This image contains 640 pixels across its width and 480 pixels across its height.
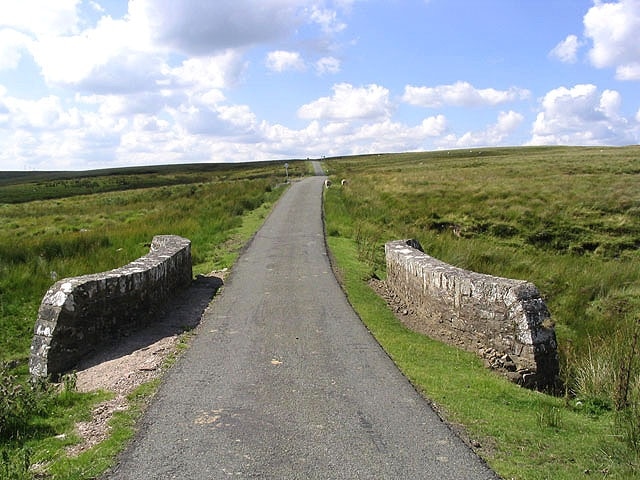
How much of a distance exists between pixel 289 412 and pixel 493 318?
149 inches

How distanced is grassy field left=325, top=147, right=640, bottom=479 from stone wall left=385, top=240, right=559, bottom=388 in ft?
1.21

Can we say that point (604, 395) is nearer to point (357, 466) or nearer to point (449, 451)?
point (449, 451)

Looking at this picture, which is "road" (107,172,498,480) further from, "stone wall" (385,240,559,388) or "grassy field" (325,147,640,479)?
"stone wall" (385,240,559,388)

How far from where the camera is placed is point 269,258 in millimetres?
15289

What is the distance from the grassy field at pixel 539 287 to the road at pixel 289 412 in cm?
46

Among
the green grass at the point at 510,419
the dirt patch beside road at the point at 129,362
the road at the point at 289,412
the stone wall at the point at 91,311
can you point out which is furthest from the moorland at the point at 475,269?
the stone wall at the point at 91,311

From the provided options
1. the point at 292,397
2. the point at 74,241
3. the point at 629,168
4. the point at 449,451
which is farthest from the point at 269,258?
the point at 629,168

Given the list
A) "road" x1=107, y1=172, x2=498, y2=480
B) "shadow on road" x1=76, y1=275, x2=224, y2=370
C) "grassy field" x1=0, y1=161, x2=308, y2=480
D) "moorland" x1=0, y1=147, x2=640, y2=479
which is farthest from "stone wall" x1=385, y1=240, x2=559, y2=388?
"grassy field" x1=0, y1=161, x2=308, y2=480

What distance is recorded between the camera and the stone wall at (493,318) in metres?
7.52

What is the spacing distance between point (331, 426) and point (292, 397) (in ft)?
2.81

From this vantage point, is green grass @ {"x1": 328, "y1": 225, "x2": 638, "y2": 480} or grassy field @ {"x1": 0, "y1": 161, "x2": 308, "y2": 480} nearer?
green grass @ {"x1": 328, "y1": 225, "x2": 638, "y2": 480}

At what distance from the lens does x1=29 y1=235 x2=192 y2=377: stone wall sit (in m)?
7.54

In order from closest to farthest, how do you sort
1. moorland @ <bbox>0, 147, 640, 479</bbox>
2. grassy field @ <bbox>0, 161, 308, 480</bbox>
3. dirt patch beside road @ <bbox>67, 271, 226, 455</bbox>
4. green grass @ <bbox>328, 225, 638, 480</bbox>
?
green grass @ <bbox>328, 225, 638, 480</bbox> → grassy field @ <bbox>0, 161, 308, 480</bbox> → moorland @ <bbox>0, 147, 640, 479</bbox> → dirt patch beside road @ <bbox>67, 271, 226, 455</bbox>

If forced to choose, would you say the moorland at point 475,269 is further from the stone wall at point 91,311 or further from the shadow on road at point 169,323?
the shadow on road at point 169,323
